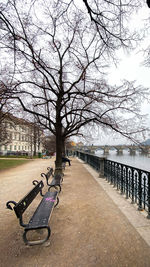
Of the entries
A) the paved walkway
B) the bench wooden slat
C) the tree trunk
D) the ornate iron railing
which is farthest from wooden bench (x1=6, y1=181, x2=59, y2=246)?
the tree trunk

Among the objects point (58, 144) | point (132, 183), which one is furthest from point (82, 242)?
point (58, 144)

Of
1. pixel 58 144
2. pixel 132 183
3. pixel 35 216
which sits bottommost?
pixel 35 216

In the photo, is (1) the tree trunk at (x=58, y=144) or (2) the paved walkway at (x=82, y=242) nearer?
(2) the paved walkway at (x=82, y=242)

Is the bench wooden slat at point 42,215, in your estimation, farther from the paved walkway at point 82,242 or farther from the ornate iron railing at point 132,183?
the ornate iron railing at point 132,183

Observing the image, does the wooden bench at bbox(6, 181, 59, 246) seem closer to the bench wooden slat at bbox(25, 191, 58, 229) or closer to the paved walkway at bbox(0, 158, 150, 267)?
the bench wooden slat at bbox(25, 191, 58, 229)

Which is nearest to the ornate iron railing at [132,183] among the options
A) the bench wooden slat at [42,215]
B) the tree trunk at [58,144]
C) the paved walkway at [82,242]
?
the paved walkway at [82,242]

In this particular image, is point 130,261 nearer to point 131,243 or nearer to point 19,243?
point 131,243

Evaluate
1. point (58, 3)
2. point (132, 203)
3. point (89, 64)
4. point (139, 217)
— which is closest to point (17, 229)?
point (139, 217)

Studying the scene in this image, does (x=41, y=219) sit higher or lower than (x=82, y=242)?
higher

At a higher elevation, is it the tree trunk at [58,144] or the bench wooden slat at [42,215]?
the tree trunk at [58,144]

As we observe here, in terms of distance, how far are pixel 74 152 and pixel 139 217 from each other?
2629 centimetres

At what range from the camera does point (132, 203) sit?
416cm

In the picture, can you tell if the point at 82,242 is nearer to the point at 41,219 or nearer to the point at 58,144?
the point at 41,219

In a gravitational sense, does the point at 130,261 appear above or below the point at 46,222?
below
